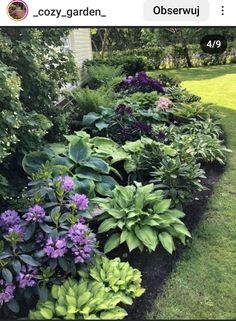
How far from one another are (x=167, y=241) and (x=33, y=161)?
1.38m

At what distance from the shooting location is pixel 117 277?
8.57 feet

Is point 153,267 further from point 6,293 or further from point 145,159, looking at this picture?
point 145,159

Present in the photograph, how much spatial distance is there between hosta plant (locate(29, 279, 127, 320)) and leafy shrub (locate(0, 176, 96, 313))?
0.26ft

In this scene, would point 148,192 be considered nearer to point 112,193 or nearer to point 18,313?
point 112,193

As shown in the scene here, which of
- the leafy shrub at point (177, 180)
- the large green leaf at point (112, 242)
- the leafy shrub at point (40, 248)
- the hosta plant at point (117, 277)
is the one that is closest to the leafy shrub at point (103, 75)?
the leafy shrub at point (177, 180)

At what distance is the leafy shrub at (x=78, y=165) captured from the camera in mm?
3383

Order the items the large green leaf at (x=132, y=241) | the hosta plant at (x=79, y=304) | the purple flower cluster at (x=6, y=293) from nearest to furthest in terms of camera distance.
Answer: the hosta plant at (x=79, y=304) → the purple flower cluster at (x=6, y=293) → the large green leaf at (x=132, y=241)

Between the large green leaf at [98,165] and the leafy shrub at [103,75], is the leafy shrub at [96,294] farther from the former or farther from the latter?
the leafy shrub at [103,75]

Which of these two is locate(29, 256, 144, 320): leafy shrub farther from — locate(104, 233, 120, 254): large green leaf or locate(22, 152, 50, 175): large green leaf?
locate(22, 152, 50, 175): large green leaf

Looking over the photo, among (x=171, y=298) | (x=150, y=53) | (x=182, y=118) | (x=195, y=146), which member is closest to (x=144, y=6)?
(x=171, y=298)

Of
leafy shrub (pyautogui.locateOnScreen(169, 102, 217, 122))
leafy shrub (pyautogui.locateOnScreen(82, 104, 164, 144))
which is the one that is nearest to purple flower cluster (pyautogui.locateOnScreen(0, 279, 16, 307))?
leafy shrub (pyautogui.locateOnScreen(82, 104, 164, 144))

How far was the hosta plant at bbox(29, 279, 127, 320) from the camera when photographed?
2.26 metres

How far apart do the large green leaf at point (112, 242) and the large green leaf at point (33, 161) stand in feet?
2.91

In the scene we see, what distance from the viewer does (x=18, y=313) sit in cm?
252
